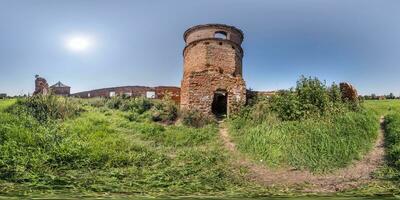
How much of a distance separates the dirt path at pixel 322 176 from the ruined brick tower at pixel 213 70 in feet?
16.5

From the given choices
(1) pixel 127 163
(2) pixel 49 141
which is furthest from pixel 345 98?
(2) pixel 49 141

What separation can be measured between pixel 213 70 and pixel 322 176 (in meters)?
8.45

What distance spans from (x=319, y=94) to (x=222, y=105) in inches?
210

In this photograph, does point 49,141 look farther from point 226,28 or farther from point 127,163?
point 226,28

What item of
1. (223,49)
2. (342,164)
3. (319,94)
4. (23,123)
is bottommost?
(342,164)

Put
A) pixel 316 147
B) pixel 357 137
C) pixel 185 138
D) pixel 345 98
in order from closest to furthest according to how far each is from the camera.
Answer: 1. pixel 316 147
2. pixel 357 137
3. pixel 185 138
4. pixel 345 98

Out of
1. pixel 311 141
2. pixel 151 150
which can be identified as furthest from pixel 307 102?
pixel 151 150

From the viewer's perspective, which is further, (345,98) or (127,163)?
(345,98)

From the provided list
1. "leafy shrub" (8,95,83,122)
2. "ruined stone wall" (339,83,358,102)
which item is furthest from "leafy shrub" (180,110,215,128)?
"ruined stone wall" (339,83,358,102)

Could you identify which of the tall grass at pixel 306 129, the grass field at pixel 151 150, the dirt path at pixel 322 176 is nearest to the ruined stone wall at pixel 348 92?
the tall grass at pixel 306 129

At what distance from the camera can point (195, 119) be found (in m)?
16.7

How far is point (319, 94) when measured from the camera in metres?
15.7

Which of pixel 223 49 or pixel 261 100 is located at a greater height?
pixel 223 49

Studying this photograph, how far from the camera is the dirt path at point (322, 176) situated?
30.3 feet
